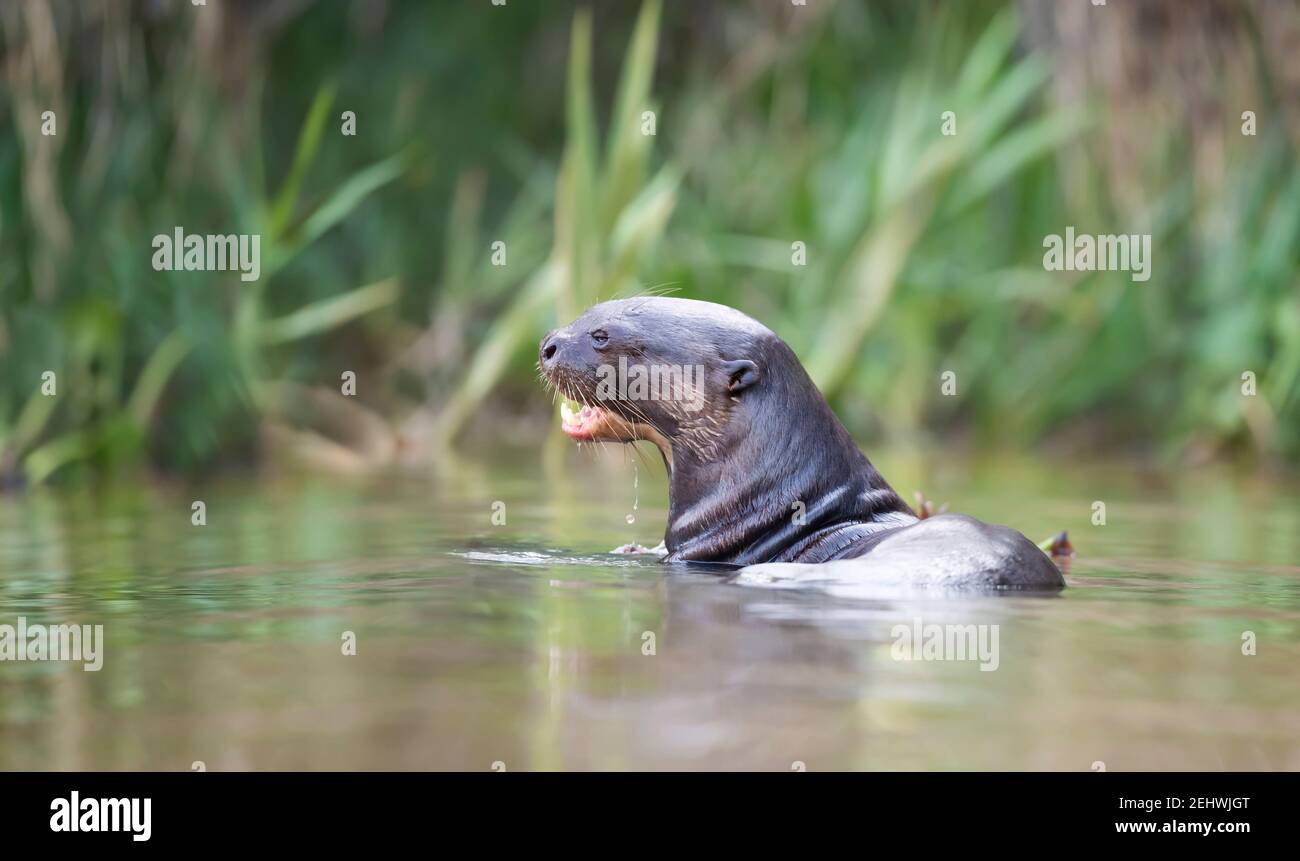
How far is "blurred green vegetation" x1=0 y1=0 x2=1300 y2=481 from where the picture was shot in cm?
820

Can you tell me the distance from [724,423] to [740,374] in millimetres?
159

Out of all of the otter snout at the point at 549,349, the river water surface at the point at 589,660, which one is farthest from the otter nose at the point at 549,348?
the river water surface at the point at 589,660

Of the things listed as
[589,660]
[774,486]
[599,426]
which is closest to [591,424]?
[599,426]

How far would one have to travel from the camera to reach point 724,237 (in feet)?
35.0

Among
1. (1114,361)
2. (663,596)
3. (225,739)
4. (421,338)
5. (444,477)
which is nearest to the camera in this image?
(225,739)

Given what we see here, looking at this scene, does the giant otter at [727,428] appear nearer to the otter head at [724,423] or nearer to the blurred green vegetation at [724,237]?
the otter head at [724,423]

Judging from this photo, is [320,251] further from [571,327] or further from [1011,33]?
[571,327]

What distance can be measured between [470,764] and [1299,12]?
924 centimetres

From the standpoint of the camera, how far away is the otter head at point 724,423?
17.1 ft

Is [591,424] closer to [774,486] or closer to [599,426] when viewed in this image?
[599,426]

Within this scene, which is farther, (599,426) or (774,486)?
(599,426)

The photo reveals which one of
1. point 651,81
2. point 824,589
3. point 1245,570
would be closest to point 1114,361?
point 1245,570
